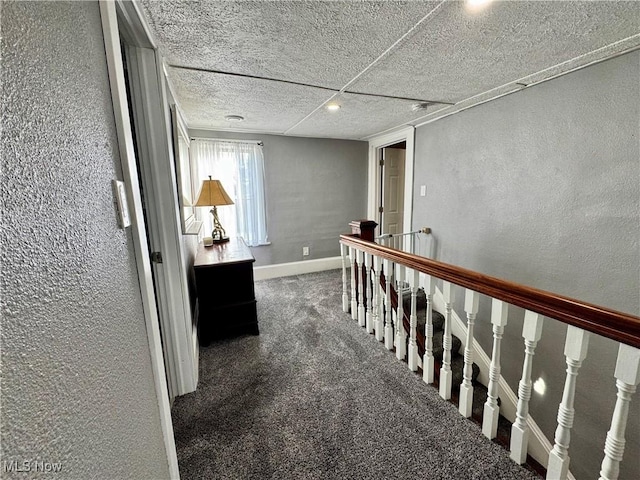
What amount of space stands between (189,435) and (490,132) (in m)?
3.16

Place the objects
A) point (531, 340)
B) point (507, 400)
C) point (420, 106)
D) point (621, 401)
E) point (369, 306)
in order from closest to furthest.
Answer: point (621, 401) → point (531, 340) → point (369, 306) → point (507, 400) → point (420, 106)

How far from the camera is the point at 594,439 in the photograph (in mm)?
1934

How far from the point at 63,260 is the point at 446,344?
1.63m

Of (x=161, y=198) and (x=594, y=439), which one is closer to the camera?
(x=161, y=198)

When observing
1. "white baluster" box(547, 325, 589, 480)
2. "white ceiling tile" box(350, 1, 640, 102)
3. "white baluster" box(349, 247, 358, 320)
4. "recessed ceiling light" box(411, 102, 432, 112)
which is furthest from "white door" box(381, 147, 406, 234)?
"white baluster" box(547, 325, 589, 480)

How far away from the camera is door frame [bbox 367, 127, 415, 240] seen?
3434 mm

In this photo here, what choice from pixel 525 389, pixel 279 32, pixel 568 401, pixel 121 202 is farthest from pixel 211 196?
pixel 568 401

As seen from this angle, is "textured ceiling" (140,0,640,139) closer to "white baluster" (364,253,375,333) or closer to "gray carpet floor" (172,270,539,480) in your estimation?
"white baluster" (364,253,375,333)

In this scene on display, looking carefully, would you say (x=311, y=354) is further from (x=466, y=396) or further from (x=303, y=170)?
(x=303, y=170)

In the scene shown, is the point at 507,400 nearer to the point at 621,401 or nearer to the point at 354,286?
the point at 354,286

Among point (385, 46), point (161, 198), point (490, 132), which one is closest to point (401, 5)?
point (385, 46)

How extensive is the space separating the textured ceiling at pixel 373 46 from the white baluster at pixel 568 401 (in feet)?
4.54

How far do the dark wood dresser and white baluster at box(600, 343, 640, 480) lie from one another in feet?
6.56

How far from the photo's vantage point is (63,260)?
485 millimetres
